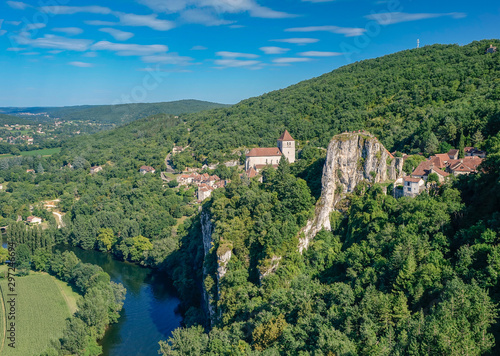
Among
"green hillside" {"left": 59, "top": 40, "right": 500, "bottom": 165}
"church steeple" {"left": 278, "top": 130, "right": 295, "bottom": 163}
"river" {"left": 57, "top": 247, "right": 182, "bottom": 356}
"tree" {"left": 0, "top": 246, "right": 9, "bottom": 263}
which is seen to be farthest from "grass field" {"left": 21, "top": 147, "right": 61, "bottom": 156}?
"church steeple" {"left": 278, "top": 130, "right": 295, "bottom": 163}

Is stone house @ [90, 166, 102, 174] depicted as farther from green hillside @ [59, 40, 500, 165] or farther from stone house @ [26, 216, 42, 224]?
stone house @ [26, 216, 42, 224]

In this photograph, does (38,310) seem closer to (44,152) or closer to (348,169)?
(348,169)

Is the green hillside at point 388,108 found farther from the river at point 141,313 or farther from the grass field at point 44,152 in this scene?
the grass field at point 44,152

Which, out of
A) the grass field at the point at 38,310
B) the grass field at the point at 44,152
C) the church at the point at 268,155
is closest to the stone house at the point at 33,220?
the grass field at the point at 38,310

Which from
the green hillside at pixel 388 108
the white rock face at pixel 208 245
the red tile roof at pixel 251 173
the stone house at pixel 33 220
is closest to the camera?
the white rock face at pixel 208 245

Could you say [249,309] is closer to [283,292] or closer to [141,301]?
[283,292]
